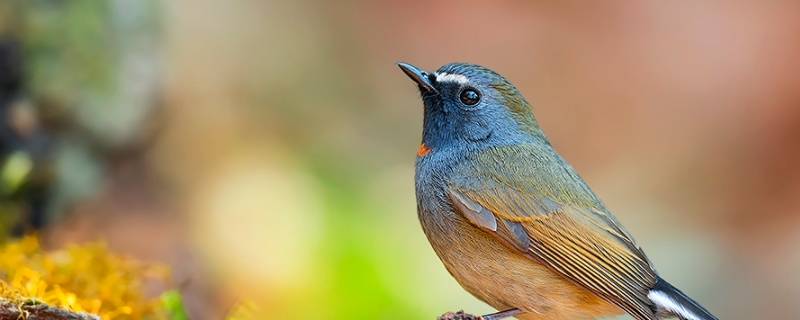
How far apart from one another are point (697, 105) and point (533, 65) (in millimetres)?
1593

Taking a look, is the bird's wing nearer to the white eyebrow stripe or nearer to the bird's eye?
the bird's eye

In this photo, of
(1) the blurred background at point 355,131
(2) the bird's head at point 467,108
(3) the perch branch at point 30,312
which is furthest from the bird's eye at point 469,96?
(1) the blurred background at point 355,131

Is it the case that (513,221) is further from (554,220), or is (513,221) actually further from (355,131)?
(355,131)

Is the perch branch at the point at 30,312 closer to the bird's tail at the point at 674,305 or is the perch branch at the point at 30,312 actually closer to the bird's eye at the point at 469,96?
the bird's eye at the point at 469,96

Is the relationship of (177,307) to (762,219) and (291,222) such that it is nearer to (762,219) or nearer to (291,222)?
(291,222)

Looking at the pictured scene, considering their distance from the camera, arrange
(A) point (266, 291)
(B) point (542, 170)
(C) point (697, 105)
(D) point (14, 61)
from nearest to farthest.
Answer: (B) point (542, 170), (D) point (14, 61), (A) point (266, 291), (C) point (697, 105)

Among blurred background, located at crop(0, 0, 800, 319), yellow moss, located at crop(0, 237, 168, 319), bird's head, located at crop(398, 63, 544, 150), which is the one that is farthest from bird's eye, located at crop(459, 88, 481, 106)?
blurred background, located at crop(0, 0, 800, 319)

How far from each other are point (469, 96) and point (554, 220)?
0.70 meters

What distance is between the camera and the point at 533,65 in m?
9.20

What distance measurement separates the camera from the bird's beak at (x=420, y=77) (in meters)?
4.11

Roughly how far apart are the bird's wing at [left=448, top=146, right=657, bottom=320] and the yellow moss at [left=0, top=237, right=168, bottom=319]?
1.37m

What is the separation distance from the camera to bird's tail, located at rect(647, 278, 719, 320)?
376 cm

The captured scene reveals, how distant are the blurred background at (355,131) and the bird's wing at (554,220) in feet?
6.97

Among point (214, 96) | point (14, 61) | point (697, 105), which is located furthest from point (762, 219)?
point (14, 61)
